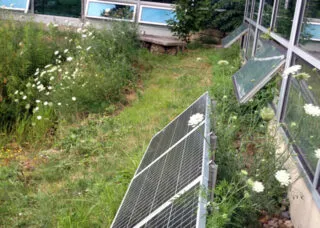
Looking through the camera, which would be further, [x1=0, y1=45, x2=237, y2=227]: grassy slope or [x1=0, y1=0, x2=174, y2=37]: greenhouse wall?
[x1=0, y1=0, x2=174, y2=37]: greenhouse wall

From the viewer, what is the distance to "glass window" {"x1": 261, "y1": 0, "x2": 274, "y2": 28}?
16.5ft

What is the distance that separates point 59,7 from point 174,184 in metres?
10.1

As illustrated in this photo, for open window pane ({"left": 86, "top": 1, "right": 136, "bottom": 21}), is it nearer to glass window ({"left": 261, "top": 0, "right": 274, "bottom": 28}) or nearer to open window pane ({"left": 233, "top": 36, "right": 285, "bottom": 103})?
glass window ({"left": 261, "top": 0, "right": 274, "bottom": 28})

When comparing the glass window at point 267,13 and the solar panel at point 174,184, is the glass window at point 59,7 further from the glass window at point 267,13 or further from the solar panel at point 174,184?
the solar panel at point 174,184

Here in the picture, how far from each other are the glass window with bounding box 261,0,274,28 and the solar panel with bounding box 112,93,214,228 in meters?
2.61

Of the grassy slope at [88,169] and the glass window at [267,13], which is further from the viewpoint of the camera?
the glass window at [267,13]

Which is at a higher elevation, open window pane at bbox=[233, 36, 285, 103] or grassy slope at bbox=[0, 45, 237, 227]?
open window pane at bbox=[233, 36, 285, 103]

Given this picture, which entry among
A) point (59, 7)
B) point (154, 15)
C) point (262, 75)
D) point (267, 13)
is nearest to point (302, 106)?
point (262, 75)

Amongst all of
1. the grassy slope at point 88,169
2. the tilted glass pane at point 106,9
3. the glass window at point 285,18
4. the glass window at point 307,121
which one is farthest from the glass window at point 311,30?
the tilted glass pane at point 106,9

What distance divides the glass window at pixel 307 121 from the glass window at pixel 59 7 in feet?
30.2

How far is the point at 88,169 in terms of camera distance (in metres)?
3.95

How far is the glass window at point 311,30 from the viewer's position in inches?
106

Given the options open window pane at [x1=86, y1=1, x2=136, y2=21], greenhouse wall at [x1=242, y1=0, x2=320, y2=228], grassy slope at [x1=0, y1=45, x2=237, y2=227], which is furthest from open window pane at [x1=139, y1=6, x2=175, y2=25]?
greenhouse wall at [x1=242, y1=0, x2=320, y2=228]

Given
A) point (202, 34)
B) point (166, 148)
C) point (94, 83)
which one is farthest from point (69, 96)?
point (202, 34)
